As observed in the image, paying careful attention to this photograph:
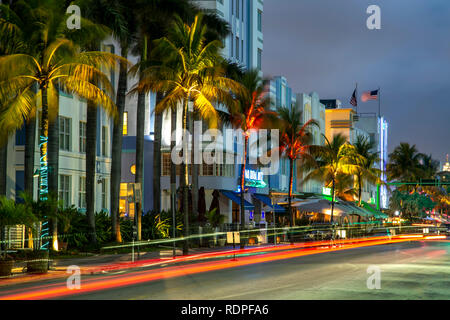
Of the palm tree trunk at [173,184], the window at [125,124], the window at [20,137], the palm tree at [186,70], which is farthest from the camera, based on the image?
the window at [125,124]

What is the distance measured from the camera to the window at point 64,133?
132ft

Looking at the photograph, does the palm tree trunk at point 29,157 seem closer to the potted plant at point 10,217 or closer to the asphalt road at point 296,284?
the potted plant at point 10,217

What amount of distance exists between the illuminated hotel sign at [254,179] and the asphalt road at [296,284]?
31365 mm

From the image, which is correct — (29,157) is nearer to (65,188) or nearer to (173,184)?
(173,184)

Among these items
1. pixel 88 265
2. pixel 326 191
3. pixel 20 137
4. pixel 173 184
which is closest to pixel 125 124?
pixel 20 137

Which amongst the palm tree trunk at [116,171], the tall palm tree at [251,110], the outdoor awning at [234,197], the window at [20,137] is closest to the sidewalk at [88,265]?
the palm tree trunk at [116,171]

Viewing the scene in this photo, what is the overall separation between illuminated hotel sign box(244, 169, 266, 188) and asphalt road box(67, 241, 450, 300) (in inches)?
1239

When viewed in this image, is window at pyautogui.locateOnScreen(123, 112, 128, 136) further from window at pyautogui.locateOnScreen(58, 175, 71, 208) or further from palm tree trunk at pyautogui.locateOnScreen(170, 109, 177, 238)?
window at pyautogui.locateOnScreen(58, 175, 71, 208)

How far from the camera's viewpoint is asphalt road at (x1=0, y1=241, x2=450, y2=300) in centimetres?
1600

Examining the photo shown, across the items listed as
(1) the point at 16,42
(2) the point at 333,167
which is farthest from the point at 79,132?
(2) the point at 333,167

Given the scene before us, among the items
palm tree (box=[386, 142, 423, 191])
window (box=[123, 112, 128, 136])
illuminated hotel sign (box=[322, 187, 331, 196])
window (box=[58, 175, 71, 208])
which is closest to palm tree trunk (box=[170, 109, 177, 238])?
window (box=[58, 175, 71, 208])

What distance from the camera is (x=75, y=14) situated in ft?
85.5

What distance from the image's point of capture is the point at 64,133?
40531 mm

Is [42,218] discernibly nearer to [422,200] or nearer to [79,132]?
[79,132]
